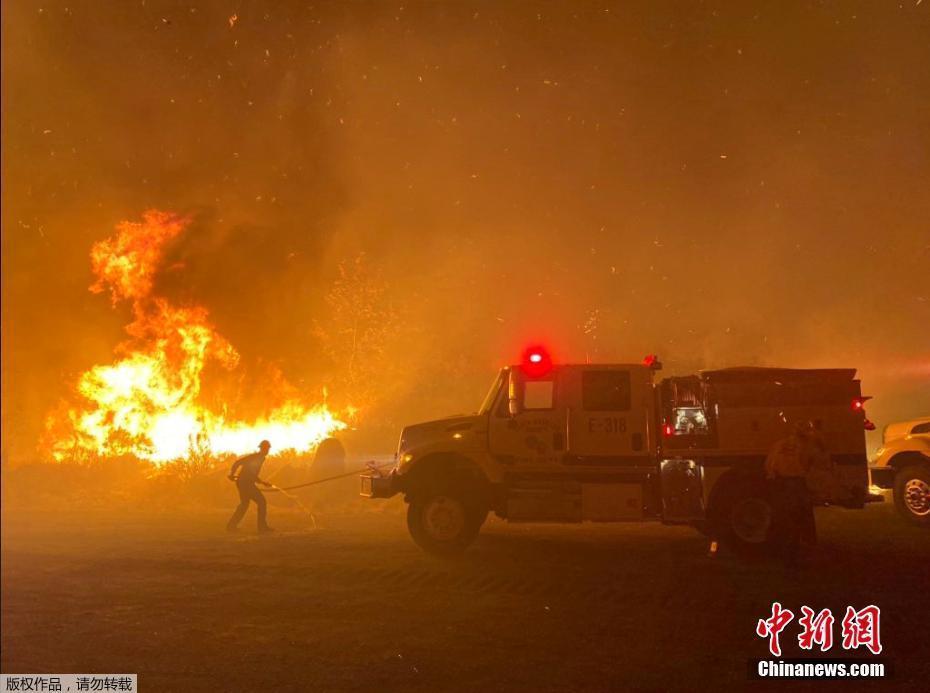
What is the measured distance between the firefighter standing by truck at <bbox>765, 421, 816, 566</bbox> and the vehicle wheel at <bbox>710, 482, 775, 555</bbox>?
162 mm

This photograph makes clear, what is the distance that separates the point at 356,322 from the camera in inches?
976

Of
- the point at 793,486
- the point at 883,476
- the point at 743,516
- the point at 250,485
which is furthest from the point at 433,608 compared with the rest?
the point at 883,476

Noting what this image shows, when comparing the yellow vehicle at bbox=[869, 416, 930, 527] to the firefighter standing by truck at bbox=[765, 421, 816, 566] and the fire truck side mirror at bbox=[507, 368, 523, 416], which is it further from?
the fire truck side mirror at bbox=[507, 368, 523, 416]

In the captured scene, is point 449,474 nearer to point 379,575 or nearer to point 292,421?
point 379,575

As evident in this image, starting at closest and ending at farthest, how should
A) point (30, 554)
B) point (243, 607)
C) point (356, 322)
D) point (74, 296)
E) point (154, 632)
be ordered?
point (154, 632) → point (243, 607) → point (30, 554) → point (356, 322) → point (74, 296)

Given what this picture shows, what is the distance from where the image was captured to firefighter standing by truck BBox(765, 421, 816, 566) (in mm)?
9117

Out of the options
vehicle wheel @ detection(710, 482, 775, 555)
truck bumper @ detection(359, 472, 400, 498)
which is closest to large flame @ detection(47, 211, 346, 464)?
truck bumper @ detection(359, 472, 400, 498)

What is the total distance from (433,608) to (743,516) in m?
4.68

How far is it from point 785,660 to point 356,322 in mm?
20412

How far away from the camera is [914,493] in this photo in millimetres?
11219

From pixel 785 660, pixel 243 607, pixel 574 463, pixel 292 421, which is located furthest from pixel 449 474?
pixel 292 421
